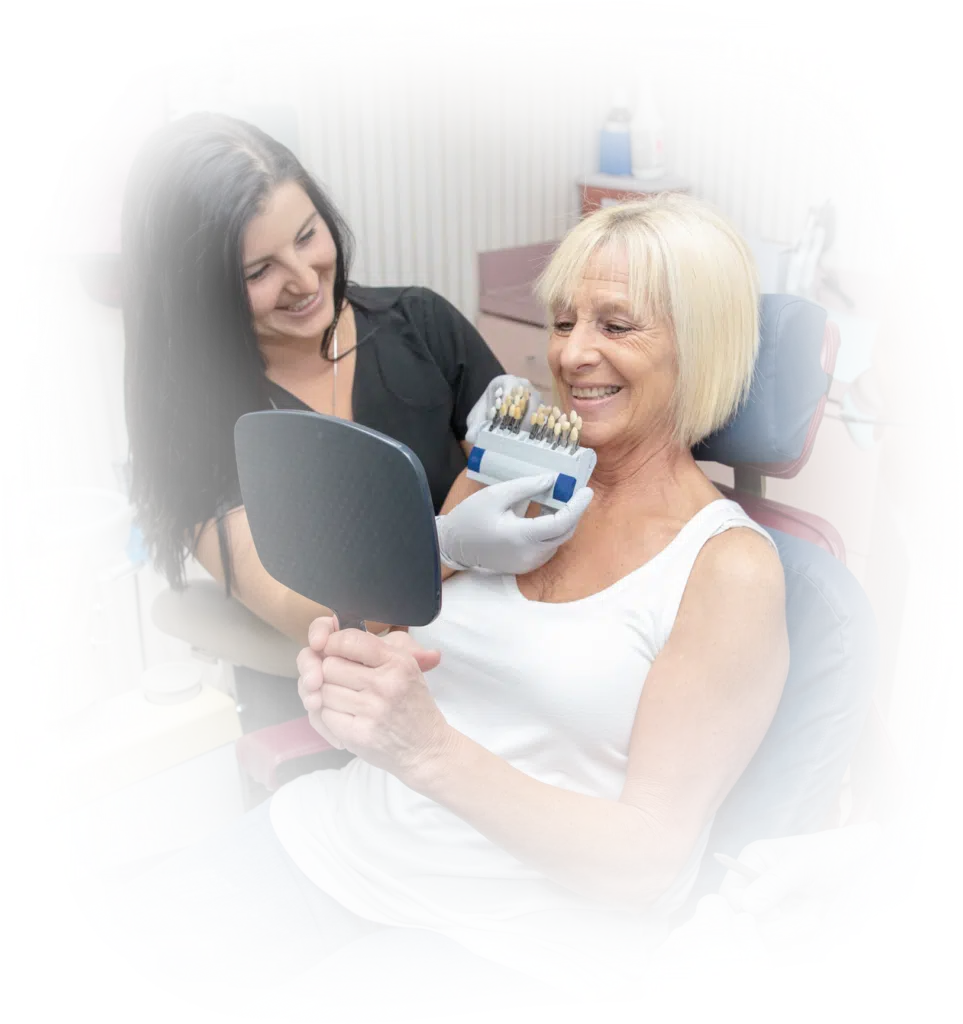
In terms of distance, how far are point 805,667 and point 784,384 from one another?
0.28 meters

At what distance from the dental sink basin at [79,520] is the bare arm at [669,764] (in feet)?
2.17

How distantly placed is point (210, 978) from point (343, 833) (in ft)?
0.65

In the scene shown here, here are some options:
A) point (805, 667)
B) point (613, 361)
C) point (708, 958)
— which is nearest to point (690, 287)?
point (613, 361)

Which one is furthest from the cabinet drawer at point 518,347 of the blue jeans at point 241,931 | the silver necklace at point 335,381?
the blue jeans at point 241,931

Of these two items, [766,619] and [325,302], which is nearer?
[766,619]

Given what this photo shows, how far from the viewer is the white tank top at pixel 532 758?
40.4 inches

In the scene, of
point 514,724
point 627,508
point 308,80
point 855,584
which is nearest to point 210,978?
point 514,724

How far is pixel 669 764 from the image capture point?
37.8 inches

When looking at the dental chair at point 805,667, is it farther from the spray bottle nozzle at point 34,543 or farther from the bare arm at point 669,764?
the spray bottle nozzle at point 34,543

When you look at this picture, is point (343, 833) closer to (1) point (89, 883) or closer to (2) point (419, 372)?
(1) point (89, 883)

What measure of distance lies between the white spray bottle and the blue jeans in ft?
3.20

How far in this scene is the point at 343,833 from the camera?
116 centimetres

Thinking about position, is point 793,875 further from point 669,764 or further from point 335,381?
point 335,381

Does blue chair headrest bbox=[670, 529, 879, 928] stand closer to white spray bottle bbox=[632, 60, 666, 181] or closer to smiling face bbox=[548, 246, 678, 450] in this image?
smiling face bbox=[548, 246, 678, 450]
